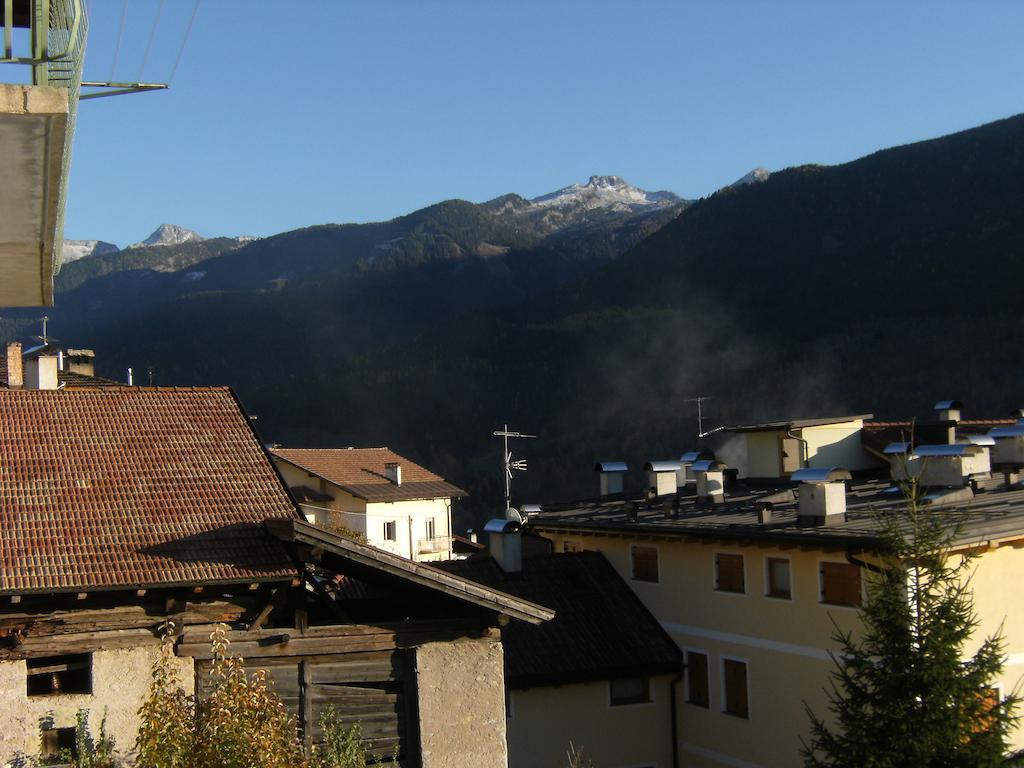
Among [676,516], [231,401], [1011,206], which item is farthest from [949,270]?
[231,401]

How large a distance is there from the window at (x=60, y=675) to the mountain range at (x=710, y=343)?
62.3 m

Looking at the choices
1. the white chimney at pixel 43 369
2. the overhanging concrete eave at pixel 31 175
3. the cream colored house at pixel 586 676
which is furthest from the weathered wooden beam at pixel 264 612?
the white chimney at pixel 43 369

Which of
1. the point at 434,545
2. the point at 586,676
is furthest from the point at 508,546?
the point at 434,545

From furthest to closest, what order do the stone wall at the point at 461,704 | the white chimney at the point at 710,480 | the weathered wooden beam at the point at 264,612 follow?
the white chimney at the point at 710,480 < the stone wall at the point at 461,704 < the weathered wooden beam at the point at 264,612

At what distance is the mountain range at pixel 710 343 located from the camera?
78.1 metres

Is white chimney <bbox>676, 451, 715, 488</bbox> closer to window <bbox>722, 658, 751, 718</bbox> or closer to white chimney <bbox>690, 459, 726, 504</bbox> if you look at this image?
white chimney <bbox>690, 459, 726, 504</bbox>

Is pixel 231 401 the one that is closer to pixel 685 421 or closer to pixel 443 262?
pixel 685 421

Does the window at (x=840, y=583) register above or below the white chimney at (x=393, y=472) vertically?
below

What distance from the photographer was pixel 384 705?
11828mm

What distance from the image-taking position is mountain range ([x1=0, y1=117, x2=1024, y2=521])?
78.1m

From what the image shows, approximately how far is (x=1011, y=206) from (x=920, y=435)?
233 feet

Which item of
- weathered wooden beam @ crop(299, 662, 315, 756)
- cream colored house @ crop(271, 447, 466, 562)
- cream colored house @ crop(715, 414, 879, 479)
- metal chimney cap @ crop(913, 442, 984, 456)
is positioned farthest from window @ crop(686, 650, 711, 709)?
cream colored house @ crop(271, 447, 466, 562)

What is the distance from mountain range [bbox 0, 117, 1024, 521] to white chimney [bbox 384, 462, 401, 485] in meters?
26.6

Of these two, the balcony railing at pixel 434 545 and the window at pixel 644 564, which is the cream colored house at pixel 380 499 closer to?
the balcony railing at pixel 434 545
